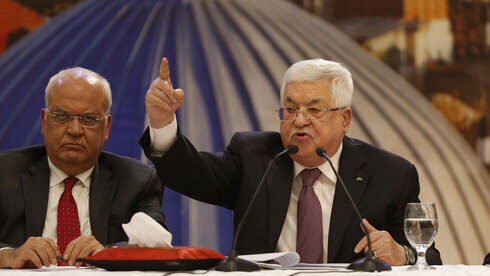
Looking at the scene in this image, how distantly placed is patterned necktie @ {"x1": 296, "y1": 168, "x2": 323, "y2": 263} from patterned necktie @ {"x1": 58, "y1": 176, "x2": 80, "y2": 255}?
84cm

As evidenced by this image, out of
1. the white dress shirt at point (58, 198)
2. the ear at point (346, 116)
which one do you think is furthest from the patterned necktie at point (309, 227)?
the white dress shirt at point (58, 198)

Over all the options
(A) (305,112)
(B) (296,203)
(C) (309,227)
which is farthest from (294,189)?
(A) (305,112)

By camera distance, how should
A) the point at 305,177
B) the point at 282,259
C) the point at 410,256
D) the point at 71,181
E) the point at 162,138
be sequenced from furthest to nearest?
the point at 71,181 < the point at 305,177 < the point at 162,138 < the point at 410,256 < the point at 282,259

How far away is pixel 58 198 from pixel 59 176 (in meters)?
0.09

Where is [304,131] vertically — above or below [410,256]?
above

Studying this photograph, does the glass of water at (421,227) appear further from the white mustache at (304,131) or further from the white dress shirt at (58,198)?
the white dress shirt at (58,198)

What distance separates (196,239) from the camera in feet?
13.0

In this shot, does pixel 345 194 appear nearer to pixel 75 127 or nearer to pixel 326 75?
pixel 326 75

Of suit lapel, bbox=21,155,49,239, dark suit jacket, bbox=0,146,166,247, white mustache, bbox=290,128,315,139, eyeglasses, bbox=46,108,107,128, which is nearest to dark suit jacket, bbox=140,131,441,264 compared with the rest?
white mustache, bbox=290,128,315,139

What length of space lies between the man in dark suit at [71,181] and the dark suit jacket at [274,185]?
0.27m

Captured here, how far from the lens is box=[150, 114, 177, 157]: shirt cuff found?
83.0 inches

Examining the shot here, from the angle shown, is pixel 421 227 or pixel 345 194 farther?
pixel 345 194

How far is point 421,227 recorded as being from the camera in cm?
167

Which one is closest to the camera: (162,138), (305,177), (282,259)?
(282,259)
